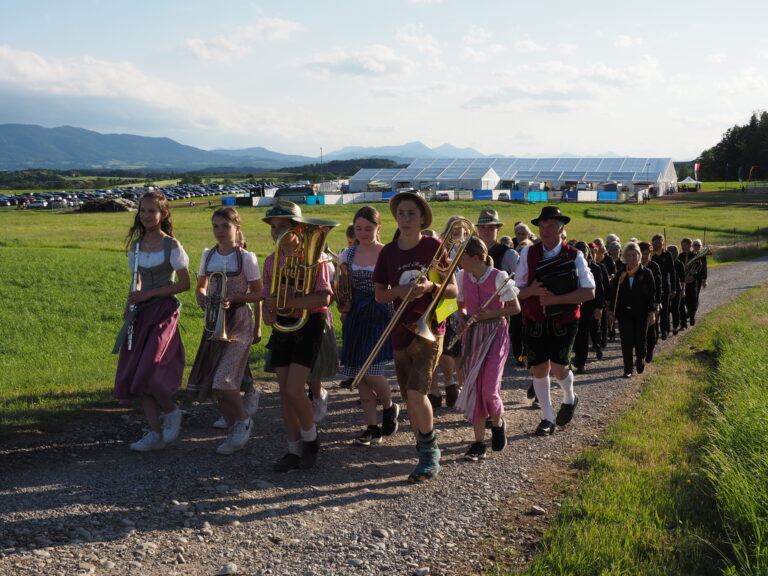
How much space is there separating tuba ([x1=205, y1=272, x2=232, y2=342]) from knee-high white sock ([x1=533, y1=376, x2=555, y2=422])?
10.3 ft

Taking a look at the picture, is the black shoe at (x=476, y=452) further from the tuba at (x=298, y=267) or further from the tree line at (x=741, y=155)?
the tree line at (x=741, y=155)

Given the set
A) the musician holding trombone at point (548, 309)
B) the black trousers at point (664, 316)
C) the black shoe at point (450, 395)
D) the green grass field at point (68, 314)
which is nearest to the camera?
the musician holding trombone at point (548, 309)

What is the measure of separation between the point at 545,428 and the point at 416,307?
2329mm

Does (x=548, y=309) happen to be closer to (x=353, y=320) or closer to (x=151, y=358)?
(x=353, y=320)

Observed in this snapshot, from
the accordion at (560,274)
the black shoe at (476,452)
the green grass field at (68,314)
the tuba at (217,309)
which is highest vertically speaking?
the accordion at (560,274)

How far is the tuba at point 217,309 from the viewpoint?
625 centimetres

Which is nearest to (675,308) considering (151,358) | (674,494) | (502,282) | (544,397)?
(544,397)

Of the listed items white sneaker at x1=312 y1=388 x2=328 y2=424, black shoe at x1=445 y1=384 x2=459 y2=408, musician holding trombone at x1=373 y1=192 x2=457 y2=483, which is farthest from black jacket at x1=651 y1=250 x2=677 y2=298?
musician holding trombone at x1=373 y1=192 x2=457 y2=483

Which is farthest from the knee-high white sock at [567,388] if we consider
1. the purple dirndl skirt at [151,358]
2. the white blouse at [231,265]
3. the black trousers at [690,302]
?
the black trousers at [690,302]

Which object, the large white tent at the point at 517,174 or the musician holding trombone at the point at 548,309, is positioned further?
the large white tent at the point at 517,174

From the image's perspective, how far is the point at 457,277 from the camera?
7.07 metres

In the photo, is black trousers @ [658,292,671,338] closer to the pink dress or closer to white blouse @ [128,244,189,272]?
the pink dress

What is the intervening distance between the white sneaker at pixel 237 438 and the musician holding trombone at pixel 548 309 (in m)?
2.88

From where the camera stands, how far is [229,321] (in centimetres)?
647
